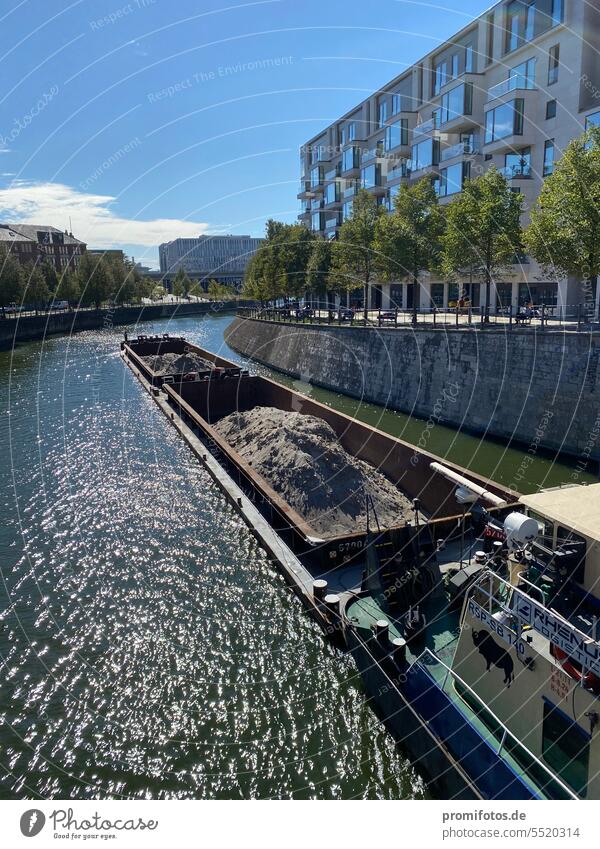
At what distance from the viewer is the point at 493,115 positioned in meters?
46.2

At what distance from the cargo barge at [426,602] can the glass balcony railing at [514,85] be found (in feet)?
120

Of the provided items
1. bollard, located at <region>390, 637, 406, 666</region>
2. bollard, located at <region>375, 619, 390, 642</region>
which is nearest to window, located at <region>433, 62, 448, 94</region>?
bollard, located at <region>375, 619, 390, 642</region>

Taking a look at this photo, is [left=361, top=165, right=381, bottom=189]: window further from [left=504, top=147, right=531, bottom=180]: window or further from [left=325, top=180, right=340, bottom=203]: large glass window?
[left=504, top=147, right=531, bottom=180]: window

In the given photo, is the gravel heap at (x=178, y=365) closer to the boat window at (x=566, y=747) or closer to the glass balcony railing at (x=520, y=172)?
the glass balcony railing at (x=520, y=172)

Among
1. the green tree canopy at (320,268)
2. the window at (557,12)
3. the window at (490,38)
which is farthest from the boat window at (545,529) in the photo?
the green tree canopy at (320,268)

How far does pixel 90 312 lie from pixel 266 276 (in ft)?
176

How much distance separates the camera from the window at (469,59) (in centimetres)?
5123

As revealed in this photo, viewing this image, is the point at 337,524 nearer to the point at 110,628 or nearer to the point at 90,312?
the point at 110,628

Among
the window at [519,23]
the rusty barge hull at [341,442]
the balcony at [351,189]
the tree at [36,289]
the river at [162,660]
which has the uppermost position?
the window at [519,23]

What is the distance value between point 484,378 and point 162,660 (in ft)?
77.4

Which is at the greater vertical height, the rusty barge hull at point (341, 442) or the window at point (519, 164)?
the window at point (519, 164)

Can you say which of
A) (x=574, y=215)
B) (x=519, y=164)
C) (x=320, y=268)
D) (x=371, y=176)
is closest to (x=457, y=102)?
(x=519, y=164)

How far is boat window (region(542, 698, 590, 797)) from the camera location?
8.46 meters
